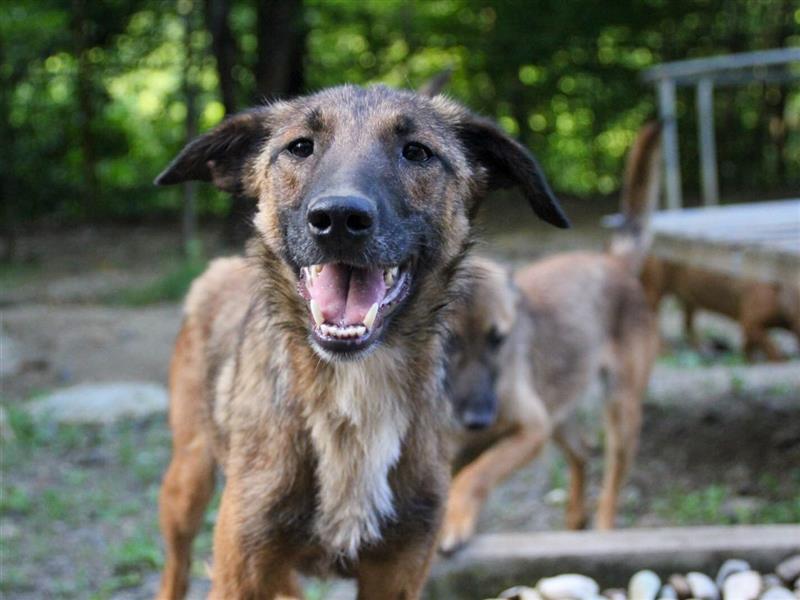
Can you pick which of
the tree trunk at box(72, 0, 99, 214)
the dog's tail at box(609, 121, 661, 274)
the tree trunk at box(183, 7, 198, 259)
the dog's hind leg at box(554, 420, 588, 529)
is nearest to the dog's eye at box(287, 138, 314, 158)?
the dog's hind leg at box(554, 420, 588, 529)

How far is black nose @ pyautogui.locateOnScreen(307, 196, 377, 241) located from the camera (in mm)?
2941

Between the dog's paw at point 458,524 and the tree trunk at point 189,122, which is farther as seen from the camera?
the tree trunk at point 189,122

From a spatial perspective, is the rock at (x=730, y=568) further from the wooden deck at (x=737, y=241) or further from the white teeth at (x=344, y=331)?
the white teeth at (x=344, y=331)

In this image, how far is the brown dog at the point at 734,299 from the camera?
9484 mm

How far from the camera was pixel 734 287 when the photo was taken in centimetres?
995

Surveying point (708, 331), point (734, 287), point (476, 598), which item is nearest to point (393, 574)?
point (476, 598)


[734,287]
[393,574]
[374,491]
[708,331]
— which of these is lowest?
[708,331]

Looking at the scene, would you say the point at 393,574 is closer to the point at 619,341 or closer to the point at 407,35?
the point at 619,341

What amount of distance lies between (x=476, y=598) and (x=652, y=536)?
0.76 metres

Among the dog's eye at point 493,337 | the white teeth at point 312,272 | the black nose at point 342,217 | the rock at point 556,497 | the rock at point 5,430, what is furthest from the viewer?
the rock at point 5,430

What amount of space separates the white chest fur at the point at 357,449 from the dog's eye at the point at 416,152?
1.93ft

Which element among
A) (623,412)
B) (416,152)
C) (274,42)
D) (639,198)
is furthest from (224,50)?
(416,152)

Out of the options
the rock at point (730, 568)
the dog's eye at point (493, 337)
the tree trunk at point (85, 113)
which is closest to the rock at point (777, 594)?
the rock at point (730, 568)

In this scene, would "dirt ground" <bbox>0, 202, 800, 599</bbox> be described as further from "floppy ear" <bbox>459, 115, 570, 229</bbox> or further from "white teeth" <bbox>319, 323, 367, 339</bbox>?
"white teeth" <bbox>319, 323, 367, 339</bbox>
